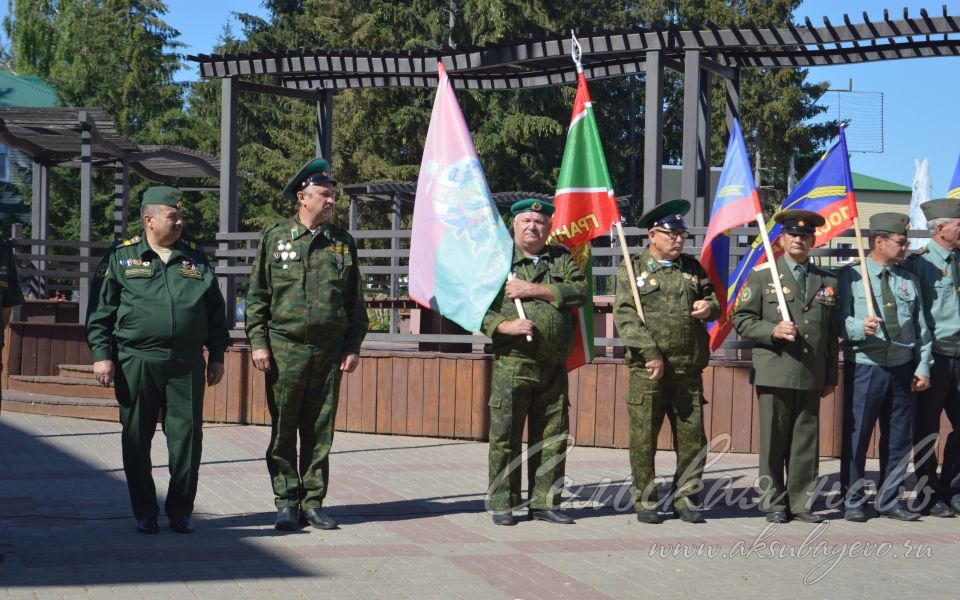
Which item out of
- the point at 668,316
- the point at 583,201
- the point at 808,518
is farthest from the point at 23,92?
the point at 808,518

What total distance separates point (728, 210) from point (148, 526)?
442 cm

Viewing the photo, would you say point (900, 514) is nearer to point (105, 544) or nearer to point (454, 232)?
point (454, 232)

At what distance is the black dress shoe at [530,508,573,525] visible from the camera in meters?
7.66

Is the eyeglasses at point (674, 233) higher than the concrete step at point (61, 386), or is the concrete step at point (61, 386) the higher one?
the eyeglasses at point (674, 233)

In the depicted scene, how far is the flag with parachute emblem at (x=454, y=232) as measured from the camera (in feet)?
25.4

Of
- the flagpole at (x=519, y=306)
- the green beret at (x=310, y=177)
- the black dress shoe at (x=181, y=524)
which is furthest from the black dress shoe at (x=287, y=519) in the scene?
the green beret at (x=310, y=177)

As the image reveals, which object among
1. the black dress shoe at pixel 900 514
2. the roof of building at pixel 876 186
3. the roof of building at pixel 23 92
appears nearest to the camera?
the black dress shoe at pixel 900 514

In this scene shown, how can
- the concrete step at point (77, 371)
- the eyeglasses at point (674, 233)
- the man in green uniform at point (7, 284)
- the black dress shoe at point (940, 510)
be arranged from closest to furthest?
1. the man in green uniform at point (7, 284)
2. the eyeglasses at point (674, 233)
3. the black dress shoe at point (940, 510)
4. the concrete step at point (77, 371)

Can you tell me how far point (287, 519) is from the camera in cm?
718

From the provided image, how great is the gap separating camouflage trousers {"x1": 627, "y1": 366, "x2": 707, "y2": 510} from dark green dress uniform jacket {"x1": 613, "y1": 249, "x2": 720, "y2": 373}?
11 centimetres

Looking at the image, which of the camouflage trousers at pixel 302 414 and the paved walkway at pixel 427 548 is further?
the camouflage trousers at pixel 302 414

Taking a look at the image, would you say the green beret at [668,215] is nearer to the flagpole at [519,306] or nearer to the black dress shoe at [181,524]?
the flagpole at [519,306]

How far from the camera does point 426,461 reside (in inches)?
415

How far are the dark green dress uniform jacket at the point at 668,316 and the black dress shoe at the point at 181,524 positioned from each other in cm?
287
